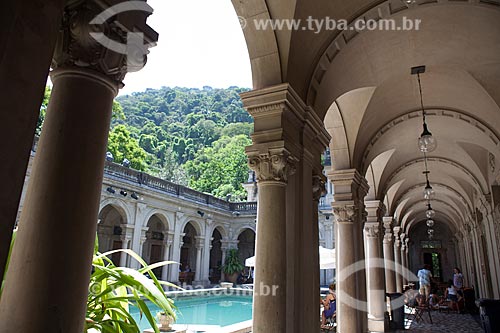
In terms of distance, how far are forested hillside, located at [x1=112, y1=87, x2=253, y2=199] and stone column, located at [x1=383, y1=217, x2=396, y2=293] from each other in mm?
22415

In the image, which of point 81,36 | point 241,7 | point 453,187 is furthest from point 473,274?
point 81,36

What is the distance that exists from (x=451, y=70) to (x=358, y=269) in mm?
5049

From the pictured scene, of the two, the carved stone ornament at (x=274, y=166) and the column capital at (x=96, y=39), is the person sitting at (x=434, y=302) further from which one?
the column capital at (x=96, y=39)

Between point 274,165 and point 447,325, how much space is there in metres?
10.8

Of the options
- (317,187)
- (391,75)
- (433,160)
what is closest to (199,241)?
(433,160)

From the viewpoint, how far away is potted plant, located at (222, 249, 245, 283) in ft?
92.1

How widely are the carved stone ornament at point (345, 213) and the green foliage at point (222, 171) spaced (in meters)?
37.8

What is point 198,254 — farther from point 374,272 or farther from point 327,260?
point 374,272

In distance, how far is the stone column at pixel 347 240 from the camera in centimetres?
801

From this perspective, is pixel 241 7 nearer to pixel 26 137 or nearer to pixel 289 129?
pixel 289 129

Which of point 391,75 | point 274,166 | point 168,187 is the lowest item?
point 274,166

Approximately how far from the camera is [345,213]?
8.82 m

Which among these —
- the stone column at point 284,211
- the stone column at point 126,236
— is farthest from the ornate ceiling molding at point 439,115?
the stone column at point 126,236

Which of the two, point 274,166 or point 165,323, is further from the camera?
point 165,323
